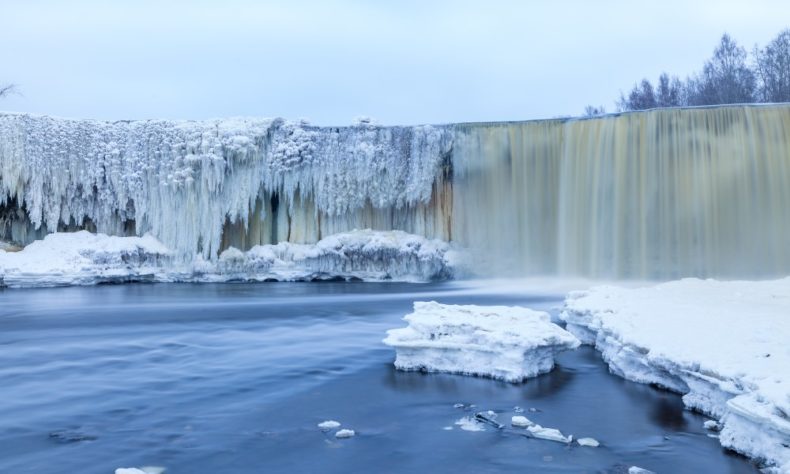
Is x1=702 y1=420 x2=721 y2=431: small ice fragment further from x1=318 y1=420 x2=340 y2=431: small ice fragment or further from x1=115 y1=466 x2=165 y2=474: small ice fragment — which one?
x1=115 y1=466 x2=165 y2=474: small ice fragment

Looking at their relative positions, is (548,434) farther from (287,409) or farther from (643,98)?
(643,98)

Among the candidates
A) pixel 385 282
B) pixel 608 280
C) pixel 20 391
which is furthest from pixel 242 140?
pixel 20 391

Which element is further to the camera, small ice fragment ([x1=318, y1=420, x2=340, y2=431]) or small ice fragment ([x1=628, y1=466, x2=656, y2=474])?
small ice fragment ([x1=318, y1=420, x2=340, y2=431])

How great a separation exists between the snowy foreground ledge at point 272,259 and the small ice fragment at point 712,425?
1496cm

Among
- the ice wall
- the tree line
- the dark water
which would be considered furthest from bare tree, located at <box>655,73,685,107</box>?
the dark water

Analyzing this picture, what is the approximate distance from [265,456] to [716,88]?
124 feet

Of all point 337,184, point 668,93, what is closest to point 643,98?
point 668,93

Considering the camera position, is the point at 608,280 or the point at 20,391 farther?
the point at 608,280

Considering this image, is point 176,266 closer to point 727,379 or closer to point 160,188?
point 160,188

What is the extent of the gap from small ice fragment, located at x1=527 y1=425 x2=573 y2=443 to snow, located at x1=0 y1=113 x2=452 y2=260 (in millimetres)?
15635

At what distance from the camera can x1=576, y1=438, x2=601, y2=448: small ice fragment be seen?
5.20m

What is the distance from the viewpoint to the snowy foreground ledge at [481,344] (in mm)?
7121

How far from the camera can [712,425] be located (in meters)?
5.43

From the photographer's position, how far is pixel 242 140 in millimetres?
20750
